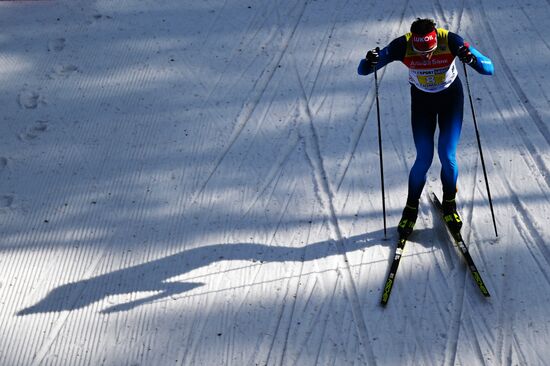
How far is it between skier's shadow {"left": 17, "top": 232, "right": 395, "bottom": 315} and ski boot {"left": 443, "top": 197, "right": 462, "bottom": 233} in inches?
19.8

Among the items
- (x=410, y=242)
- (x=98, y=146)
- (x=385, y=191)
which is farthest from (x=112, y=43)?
(x=410, y=242)

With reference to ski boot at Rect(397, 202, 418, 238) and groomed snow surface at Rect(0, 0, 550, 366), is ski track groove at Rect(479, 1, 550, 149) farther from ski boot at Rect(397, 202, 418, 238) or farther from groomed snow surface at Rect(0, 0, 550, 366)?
ski boot at Rect(397, 202, 418, 238)

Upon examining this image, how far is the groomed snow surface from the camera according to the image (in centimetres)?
636

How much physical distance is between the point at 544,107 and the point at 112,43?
193 inches

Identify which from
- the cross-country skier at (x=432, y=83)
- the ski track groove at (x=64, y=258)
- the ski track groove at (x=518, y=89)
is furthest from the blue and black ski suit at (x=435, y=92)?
the ski track groove at (x=64, y=258)

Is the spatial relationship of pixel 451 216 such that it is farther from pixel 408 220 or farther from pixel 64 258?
pixel 64 258

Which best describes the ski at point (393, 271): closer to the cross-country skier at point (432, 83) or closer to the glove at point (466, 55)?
the cross-country skier at point (432, 83)

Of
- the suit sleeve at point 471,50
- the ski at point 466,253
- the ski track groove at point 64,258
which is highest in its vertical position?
the suit sleeve at point 471,50

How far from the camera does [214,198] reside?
303 inches

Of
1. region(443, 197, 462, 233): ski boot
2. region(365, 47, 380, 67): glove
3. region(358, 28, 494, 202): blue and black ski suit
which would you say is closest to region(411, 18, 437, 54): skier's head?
region(358, 28, 494, 202): blue and black ski suit

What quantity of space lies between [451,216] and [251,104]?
2.69 meters

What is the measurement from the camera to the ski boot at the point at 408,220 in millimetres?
7062

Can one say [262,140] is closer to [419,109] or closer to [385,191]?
[385,191]

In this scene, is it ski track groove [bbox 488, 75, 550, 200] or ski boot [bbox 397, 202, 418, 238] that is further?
ski track groove [bbox 488, 75, 550, 200]
